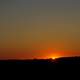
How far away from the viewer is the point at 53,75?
73.3ft

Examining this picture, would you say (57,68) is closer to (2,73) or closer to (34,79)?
(34,79)

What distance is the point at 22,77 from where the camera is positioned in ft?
75.9

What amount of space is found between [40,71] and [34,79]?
4.60ft

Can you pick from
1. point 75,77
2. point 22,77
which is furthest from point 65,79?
point 22,77

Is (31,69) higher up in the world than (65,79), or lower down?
higher up

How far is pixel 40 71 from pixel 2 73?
3.52 m

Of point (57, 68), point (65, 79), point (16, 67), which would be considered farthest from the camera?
point (16, 67)

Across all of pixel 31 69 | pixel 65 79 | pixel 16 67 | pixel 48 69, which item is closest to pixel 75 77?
pixel 65 79

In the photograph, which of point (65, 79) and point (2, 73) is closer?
point (65, 79)

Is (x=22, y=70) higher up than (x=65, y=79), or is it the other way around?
(x=22, y=70)

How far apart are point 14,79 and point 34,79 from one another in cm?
179

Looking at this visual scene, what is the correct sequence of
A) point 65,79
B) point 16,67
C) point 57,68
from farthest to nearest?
point 16,67 → point 57,68 → point 65,79

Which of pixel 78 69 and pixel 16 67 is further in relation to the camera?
pixel 16 67

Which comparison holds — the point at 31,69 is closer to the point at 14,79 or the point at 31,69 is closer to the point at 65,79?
the point at 14,79
